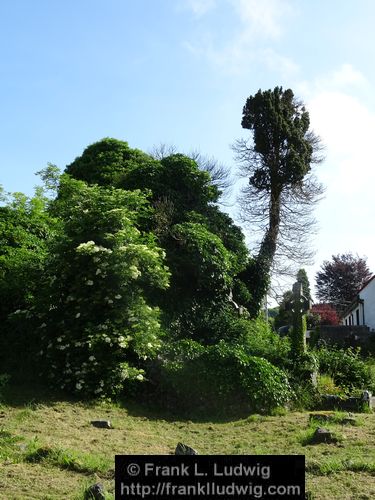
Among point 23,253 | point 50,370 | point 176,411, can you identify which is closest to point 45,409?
point 50,370

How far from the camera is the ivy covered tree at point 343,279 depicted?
51000 mm

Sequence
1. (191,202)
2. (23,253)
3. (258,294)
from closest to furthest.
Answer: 1. (23,253)
2. (191,202)
3. (258,294)

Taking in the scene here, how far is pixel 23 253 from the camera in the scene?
1260cm

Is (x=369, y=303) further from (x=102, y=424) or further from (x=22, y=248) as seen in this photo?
(x=102, y=424)

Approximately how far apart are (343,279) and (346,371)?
39194mm

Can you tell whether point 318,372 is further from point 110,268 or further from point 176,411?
point 110,268

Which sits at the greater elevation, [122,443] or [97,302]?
[97,302]

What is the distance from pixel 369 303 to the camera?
34.8 meters

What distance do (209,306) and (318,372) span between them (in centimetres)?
307

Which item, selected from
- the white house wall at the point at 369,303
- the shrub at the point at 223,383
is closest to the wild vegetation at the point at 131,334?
the shrub at the point at 223,383

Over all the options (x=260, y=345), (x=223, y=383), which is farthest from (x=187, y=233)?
(x=223, y=383)

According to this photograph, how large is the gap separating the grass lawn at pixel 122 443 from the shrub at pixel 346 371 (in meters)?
2.91

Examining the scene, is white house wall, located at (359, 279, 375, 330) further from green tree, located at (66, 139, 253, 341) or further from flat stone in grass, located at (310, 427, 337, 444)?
flat stone in grass, located at (310, 427, 337, 444)

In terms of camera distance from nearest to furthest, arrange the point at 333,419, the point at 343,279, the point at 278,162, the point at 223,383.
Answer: the point at 333,419
the point at 223,383
the point at 278,162
the point at 343,279
